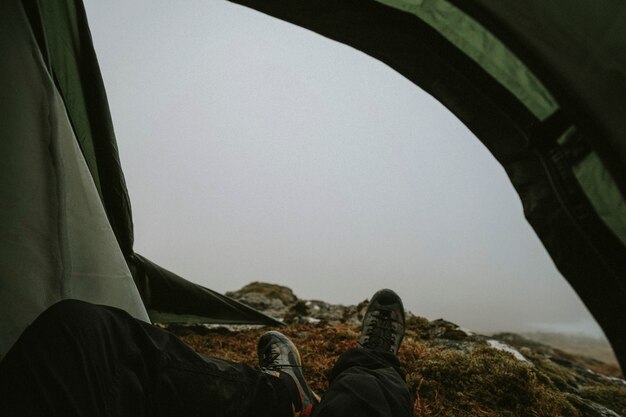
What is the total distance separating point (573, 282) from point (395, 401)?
902 millimetres

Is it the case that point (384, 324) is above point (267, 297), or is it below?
above

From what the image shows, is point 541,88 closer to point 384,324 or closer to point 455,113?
point 455,113

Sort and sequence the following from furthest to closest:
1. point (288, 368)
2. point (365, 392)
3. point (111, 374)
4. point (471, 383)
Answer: point (471, 383) → point (288, 368) → point (365, 392) → point (111, 374)

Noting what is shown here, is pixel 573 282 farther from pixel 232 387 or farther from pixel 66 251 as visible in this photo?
pixel 66 251

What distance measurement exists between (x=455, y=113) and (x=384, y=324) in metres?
1.73

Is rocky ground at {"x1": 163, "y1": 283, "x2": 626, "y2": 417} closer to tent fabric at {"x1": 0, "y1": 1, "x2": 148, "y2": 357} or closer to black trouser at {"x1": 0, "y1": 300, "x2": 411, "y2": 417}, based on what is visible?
black trouser at {"x1": 0, "y1": 300, "x2": 411, "y2": 417}

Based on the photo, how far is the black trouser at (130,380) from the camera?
0.86 meters

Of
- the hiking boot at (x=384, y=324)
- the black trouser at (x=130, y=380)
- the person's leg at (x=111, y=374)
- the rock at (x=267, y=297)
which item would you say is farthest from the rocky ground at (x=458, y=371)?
the rock at (x=267, y=297)

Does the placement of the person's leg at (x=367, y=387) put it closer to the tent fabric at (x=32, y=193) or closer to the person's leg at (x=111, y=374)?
the person's leg at (x=111, y=374)

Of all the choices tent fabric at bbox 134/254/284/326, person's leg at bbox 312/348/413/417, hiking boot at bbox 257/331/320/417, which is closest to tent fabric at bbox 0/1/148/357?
tent fabric at bbox 134/254/284/326

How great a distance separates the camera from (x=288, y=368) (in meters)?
1.82

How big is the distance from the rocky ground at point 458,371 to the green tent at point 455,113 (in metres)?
1.66

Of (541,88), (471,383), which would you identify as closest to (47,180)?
(541,88)

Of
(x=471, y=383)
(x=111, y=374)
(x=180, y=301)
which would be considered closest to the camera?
(x=111, y=374)
